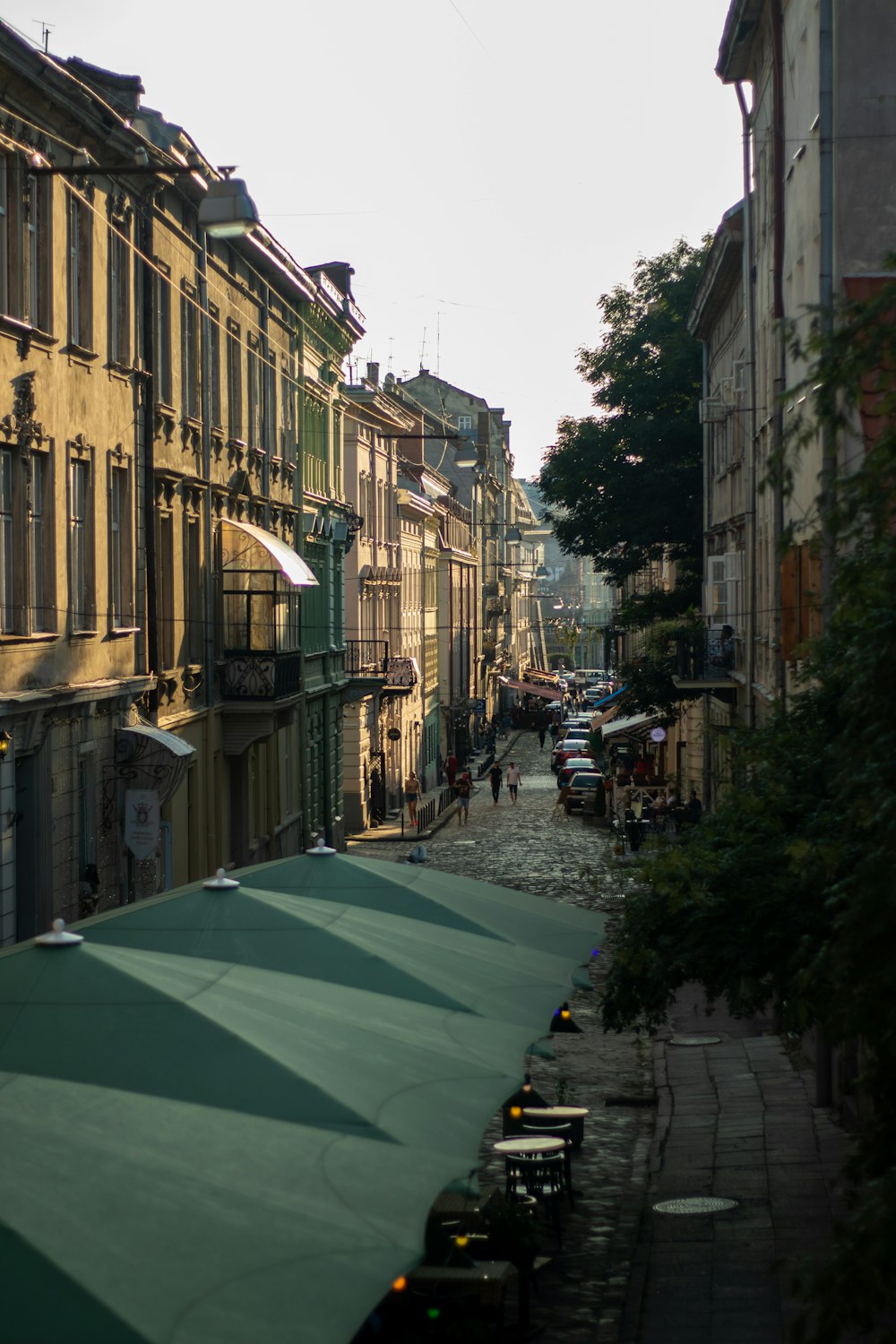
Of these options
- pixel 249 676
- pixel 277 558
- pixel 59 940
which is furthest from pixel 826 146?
pixel 59 940

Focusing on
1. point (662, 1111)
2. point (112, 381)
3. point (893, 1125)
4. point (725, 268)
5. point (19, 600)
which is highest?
point (725, 268)

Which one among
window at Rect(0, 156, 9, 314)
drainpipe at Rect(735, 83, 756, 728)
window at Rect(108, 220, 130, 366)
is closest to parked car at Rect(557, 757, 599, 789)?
drainpipe at Rect(735, 83, 756, 728)

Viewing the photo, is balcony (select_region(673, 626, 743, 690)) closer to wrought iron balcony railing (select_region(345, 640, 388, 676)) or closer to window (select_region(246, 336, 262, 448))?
window (select_region(246, 336, 262, 448))

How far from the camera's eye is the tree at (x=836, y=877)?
5.62 m

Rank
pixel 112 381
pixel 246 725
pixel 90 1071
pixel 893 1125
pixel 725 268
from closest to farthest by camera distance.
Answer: pixel 893 1125 → pixel 90 1071 → pixel 112 381 → pixel 246 725 → pixel 725 268

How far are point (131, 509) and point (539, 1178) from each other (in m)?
12.7

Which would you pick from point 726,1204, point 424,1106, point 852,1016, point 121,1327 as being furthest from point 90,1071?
point 726,1204

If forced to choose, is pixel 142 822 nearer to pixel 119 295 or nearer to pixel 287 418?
pixel 119 295

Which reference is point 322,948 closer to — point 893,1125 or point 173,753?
point 893,1125

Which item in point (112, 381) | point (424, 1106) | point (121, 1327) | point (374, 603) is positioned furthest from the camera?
point (374, 603)

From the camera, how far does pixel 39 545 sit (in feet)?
60.9

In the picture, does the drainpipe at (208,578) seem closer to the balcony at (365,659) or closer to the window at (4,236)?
the window at (4,236)

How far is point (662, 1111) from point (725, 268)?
20923mm

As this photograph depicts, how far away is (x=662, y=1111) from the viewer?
16734 mm
